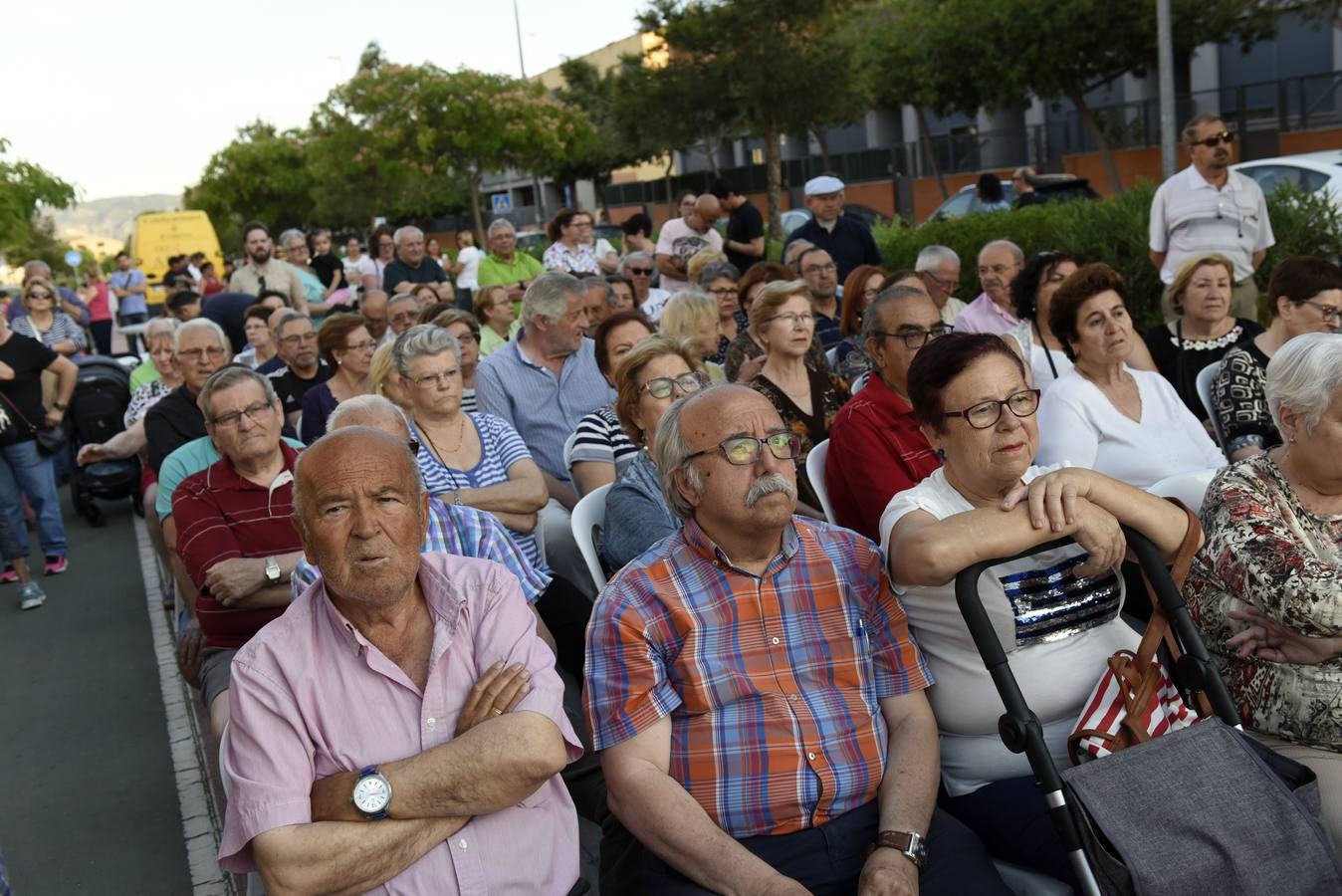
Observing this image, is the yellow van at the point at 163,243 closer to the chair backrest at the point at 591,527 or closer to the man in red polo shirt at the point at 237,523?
the man in red polo shirt at the point at 237,523

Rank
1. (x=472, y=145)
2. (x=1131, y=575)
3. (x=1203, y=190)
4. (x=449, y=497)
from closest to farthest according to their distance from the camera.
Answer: (x=1131, y=575), (x=449, y=497), (x=1203, y=190), (x=472, y=145)

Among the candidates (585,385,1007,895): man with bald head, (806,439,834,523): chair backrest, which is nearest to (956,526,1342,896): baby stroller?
(585,385,1007,895): man with bald head

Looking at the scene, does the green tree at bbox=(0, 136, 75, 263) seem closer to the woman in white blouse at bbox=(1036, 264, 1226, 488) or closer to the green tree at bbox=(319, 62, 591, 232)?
the green tree at bbox=(319, 62, 591, 232)

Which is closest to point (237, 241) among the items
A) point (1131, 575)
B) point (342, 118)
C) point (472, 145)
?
point (342, 118)

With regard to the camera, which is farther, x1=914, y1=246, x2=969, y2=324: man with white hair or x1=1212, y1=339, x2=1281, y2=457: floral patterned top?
x1=914, y1=246, x2=969, y2=324: man with white hair

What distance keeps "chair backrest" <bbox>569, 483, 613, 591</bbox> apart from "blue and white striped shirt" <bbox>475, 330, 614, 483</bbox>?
7.10 feet

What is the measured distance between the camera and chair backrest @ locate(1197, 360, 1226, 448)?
508cm

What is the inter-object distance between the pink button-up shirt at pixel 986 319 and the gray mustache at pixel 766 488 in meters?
4.39

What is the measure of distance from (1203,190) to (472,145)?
2220 centimetres

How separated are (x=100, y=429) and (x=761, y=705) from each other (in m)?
9.24

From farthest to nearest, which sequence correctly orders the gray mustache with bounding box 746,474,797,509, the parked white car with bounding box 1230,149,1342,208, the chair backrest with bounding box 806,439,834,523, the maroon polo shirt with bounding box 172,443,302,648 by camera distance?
the parked white car with bounding box 1230,149,1342,208, the maroon polo shirt with bounding box 172,443,302,648, the chair backrest with bounding box 806,439,834,523, the gray mustache with bounding box 746,474,797,509

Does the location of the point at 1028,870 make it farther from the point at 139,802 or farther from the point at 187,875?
the point at 139,802

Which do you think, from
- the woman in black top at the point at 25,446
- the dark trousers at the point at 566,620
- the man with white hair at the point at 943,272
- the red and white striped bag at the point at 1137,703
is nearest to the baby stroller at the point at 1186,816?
the red and white striped bag at the point at 1137,703

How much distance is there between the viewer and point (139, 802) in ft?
16.6
